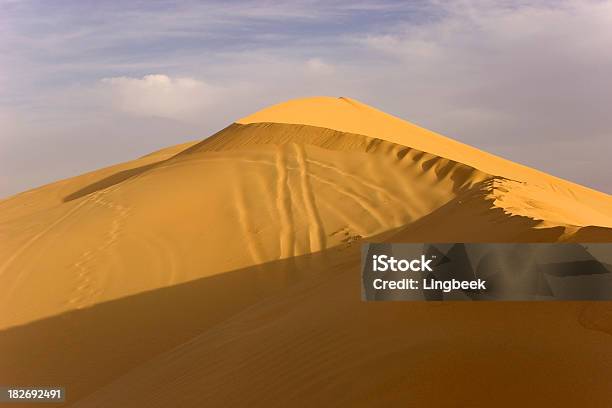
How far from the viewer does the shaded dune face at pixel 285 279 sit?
754cm

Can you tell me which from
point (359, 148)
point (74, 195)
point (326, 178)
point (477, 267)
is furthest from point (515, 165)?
point (477, 267)

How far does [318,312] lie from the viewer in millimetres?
10383

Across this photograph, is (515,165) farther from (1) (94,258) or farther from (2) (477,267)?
(2) (477,267)

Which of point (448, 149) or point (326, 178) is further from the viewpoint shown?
point (448, 149)

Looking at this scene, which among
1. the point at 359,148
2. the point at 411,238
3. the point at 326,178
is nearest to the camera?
the point at 411,238

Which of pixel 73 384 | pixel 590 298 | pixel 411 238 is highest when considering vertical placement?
→ pixel 411 238

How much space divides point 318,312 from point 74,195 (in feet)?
73.7

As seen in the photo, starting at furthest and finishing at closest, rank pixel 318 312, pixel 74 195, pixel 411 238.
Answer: pixel 74 195
pixel 411 238
pixel 318 312

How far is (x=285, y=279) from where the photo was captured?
16.6 meters

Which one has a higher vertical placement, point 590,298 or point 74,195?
point 74,195

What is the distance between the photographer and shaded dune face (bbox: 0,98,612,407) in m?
7.54
